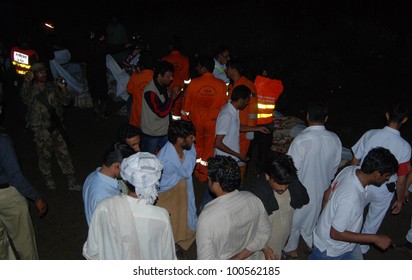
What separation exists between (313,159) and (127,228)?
7.77 ft

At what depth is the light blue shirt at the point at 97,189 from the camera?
3.38m

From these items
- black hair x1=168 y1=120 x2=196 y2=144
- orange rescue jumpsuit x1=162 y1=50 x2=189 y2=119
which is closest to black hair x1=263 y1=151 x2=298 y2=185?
black hair x1=168 y1=120 x2=196 y2=144

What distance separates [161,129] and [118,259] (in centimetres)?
305

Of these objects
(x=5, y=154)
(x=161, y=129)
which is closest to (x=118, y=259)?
(x=5, y=154)

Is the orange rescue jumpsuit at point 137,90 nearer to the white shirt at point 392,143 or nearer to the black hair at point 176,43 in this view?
the black hair at point 176,43

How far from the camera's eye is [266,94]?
6.38 metres

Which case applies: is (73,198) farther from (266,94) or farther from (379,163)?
(379,163)

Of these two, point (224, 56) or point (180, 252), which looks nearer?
point (180, 252)

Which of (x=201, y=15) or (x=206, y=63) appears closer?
(x=206, y=63)

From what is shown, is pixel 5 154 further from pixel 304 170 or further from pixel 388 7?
pixel 388 7

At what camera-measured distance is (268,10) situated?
57.0 ft

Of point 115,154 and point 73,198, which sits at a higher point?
point 115,154

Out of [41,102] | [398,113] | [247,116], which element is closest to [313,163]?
[398,113]

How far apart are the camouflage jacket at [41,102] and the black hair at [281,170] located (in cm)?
349
